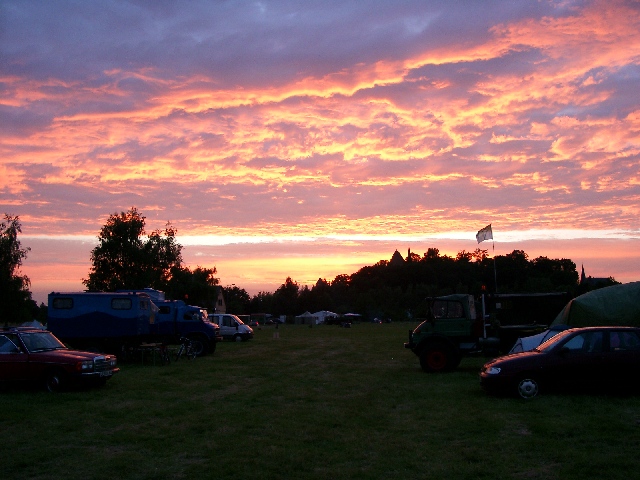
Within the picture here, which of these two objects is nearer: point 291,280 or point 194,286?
point 194,286

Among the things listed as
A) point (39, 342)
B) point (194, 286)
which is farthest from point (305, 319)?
point (39, 342)

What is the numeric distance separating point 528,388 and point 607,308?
344 inches

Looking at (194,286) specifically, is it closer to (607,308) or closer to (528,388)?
(607,308)

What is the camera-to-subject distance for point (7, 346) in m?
15.9

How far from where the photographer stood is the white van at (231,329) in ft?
140

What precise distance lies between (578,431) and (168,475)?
5.99 m

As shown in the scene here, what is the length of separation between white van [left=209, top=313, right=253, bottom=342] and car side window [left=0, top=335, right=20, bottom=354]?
26725 millimetres

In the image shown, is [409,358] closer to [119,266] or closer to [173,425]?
[173,425]

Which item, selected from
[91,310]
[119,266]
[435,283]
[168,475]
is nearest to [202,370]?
[91,310]

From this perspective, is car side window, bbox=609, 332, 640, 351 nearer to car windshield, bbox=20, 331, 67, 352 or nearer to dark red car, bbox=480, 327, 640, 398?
dark red car, bbox=480, 327, 640, 398

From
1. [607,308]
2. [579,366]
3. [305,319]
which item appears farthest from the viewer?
[305,319]

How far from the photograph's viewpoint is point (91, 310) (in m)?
25.3

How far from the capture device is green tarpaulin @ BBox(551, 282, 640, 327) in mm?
19797

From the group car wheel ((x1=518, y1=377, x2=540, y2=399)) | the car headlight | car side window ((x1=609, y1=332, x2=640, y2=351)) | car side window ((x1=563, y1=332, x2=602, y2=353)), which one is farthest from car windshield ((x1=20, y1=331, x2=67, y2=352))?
car side window ((x1=609, y1=332, x2=640, y2=351))
